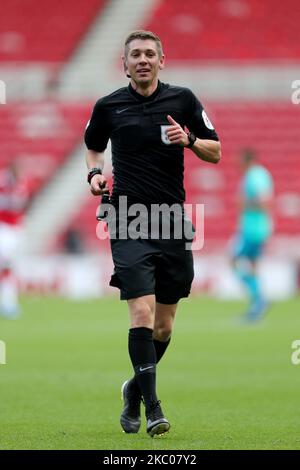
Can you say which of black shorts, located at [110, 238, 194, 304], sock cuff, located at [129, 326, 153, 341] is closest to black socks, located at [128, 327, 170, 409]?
sock cuff, located at [129, 326, 153, 341]

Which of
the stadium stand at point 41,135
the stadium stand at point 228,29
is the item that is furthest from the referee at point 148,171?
the stadium stand at point 228,29

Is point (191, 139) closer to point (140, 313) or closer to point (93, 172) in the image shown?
point (93, 172)

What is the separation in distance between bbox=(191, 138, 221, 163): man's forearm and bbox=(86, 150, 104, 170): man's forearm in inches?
27.0

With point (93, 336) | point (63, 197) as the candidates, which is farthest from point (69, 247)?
point (93, 336)

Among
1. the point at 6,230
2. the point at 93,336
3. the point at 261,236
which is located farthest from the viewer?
the point at 6,230

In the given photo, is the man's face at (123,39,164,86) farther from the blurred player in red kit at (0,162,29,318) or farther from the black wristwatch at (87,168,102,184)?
the blurred player in red kit at (0,162,29,318)

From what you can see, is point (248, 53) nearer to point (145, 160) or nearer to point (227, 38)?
point (227, 38)

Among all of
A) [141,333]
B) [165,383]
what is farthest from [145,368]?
[165,383]

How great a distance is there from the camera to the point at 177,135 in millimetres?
6730

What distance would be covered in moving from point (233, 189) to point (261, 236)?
10314 mm

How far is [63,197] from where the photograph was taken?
2759 centimetres

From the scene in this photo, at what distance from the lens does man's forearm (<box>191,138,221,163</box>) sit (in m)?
6.98

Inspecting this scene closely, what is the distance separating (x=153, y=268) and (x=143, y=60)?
1251 mm

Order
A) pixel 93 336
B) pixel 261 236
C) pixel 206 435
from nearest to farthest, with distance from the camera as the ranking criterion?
pixel 206 435 < pixel 93 336 < pixel 261 236
